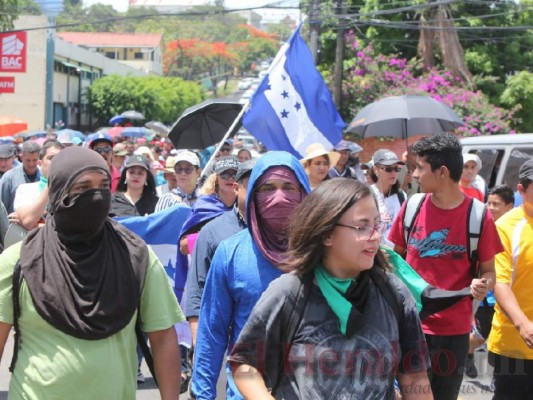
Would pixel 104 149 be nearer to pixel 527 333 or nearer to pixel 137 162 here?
pixel 137 162

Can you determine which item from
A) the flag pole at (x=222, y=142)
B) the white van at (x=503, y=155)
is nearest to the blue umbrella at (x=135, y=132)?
the white van at (x=503, y=155)

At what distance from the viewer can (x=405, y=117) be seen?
12.3 meters

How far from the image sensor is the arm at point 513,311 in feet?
17.2

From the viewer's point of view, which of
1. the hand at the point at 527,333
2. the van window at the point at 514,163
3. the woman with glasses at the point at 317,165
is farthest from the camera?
the van window at the point at 514,163

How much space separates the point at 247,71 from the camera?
139m

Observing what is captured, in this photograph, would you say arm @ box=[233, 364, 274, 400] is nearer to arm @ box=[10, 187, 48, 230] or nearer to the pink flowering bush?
arm @ box=[10, 187, 48, 230]

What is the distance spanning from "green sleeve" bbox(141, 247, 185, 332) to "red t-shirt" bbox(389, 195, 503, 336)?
2.08 meters

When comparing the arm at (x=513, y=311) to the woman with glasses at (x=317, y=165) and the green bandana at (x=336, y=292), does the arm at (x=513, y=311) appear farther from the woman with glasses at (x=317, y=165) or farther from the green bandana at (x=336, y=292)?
the woman with glasses at (x=317, y=165)

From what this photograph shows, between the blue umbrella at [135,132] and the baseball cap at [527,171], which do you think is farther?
the blue umbrella at [135,132]

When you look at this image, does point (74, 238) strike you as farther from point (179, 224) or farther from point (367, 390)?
point (179, 224)

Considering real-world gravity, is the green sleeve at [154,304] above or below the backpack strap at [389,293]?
below

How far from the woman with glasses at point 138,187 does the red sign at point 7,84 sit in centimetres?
3980

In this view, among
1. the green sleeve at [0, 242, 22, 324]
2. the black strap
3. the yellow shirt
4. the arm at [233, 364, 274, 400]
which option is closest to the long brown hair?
the arm at [233, 364, 274, 400]

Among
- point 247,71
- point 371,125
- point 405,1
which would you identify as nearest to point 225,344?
point 371,125
